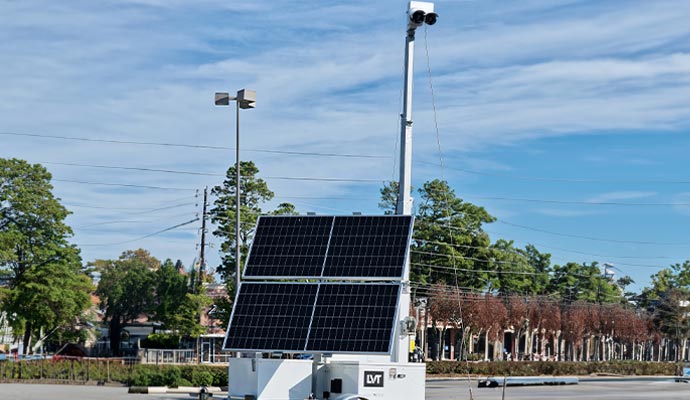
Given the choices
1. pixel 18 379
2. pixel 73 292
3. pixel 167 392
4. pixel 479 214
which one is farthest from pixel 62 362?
pixel 479 214

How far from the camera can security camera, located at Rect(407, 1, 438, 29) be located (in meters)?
27.0

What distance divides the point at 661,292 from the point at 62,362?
108 metres

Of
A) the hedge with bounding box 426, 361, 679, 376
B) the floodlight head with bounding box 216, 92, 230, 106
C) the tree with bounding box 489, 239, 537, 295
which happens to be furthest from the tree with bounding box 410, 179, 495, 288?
the floodlight head with bounding box 216, 92, 230, 106

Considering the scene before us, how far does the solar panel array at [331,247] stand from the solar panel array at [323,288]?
3 cm

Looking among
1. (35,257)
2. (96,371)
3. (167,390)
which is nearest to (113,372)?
(96,371)

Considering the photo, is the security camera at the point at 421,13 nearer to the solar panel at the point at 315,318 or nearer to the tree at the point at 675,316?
the solar panel at the point at 315,318

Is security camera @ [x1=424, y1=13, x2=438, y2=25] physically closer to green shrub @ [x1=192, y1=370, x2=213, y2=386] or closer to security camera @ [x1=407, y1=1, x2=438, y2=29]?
security camera @ [x1=407, y1=1, x2=438, y2=29]

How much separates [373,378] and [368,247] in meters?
3.64

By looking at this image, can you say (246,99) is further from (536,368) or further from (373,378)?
(536,368)

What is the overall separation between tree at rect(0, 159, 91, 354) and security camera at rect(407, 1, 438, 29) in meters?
48.9

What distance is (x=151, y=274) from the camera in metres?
114

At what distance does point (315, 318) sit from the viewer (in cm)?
2483

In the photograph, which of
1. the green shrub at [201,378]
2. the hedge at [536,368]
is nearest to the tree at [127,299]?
the hedge at [536,368]

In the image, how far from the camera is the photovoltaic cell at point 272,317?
2478 cm
